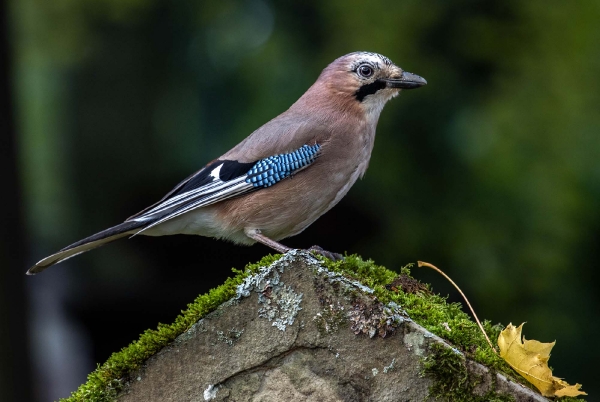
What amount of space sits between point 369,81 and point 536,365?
2.83m

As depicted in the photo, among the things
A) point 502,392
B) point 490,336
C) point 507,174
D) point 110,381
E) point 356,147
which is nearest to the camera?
point 502,392

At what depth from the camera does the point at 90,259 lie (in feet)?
36.8

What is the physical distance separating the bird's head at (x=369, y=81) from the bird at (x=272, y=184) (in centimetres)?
5

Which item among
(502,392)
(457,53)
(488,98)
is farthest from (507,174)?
(502,392)

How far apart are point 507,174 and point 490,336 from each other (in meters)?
4.71

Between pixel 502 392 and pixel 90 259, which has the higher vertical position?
pixel 502 392

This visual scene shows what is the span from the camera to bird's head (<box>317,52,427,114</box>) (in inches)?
229

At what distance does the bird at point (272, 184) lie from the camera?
5242 mm

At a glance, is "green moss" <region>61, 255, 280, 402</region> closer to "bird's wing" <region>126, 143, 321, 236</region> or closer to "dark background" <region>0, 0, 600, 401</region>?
"bird's wing" <region>126, 143, 321, 236</region>

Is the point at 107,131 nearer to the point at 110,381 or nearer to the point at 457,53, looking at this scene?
the point at 457,53

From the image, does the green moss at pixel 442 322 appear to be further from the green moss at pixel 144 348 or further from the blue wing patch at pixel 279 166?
the blue wing patch at pixel 279 166

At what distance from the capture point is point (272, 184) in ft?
17.4

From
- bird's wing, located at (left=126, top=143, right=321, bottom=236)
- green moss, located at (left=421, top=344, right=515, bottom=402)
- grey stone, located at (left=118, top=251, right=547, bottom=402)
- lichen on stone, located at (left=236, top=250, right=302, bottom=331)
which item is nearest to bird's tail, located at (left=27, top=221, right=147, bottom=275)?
bird's wing, located at (left=126, top=143, right=321, bottom=236)

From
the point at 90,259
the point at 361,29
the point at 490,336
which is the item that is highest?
the point at 361,29
